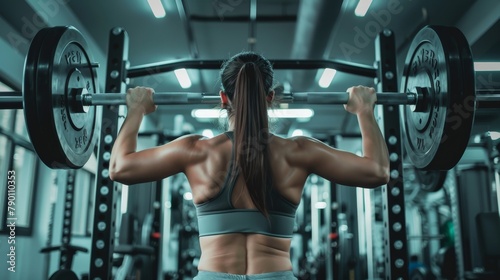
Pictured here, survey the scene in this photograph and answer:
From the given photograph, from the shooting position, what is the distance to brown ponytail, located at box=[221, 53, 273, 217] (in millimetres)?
1094

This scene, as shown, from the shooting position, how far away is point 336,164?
1185 millimetres

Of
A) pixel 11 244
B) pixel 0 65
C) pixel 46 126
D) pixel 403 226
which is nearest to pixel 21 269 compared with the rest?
pixel 11 244

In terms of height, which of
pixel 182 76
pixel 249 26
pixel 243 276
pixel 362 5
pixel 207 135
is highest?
pixel 249 26

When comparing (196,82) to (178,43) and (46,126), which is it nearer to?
(178,43)

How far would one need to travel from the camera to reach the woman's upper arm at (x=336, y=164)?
1176mm

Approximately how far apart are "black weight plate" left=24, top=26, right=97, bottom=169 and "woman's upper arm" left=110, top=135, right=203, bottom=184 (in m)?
0.42

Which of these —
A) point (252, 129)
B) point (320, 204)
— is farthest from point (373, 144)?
point (320, 204)

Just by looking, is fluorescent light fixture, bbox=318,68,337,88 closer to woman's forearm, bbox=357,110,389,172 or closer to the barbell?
the barbell

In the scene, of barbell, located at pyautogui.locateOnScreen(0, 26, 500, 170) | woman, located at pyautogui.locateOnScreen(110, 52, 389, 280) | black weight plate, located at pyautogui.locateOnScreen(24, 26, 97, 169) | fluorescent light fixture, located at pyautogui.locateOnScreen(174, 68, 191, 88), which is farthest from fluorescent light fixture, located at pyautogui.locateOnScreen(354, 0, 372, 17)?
woman, located at pyautogui.locateOnScreen(110, 52, 389, 280)

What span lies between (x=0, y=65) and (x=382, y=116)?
3.26 metres

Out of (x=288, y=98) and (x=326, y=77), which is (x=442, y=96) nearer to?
(x=288, y=98)

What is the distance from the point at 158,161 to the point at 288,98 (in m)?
0.62

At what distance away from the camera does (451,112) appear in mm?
1458

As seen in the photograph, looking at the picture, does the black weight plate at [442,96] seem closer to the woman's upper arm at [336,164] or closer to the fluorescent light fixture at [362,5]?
the woman's upper arm at [336,164]
